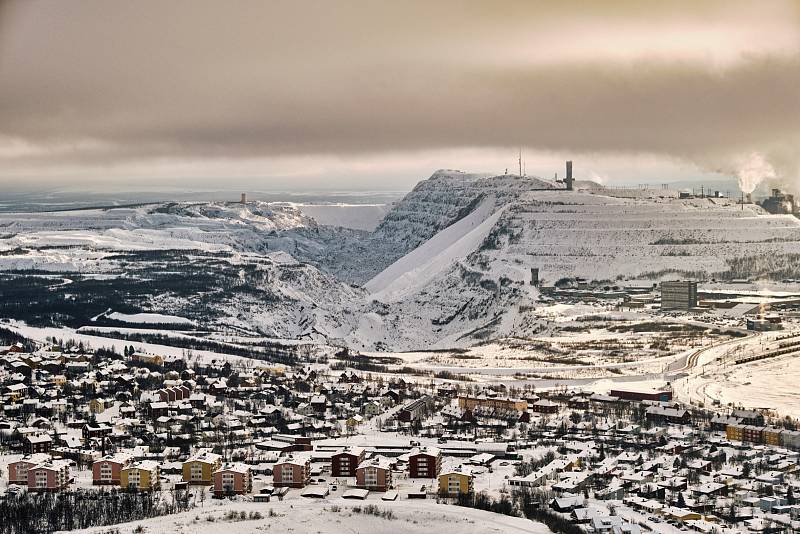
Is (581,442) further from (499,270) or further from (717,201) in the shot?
(717,201)

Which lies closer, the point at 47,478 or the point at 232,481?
the point at 232,481

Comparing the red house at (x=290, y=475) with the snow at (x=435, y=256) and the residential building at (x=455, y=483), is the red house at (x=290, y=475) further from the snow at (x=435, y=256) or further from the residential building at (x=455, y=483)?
the snow at (x=435, y=256)

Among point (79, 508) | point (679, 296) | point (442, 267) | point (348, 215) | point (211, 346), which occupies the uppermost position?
point (348, 215)

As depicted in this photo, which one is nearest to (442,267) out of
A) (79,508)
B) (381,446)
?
(381,446)

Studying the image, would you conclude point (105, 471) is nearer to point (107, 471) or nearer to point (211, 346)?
Answer: point (107, 471)

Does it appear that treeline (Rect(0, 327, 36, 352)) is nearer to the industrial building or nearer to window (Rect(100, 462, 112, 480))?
window (Rect(100, 462, 112, 480))

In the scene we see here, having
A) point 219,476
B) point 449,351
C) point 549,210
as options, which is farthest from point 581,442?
point 549,210
